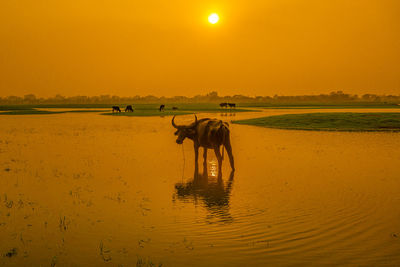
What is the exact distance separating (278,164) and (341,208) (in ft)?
22.5

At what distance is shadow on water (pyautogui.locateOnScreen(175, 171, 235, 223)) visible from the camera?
9.61 meters

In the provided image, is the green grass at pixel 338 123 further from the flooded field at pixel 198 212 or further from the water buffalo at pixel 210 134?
the water buffalo at pixel 210 134

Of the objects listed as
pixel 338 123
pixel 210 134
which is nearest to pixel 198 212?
pixel 210 134

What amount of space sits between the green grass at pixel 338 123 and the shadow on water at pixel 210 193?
76.4 feet

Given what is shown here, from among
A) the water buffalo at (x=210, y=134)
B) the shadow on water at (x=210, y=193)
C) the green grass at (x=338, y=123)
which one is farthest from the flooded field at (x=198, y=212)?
the green grass at (x=338, y=123)

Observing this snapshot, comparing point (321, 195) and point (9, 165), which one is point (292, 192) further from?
point (9, 165)

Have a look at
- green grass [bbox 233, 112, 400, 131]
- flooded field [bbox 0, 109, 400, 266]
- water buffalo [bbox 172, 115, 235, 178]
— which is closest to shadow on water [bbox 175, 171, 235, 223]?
flooded field [bbox 0, 109, 400, 266]

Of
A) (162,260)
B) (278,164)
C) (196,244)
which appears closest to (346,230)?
(196,244)

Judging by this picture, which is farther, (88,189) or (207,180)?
(207,180)

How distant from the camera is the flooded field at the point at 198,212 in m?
6.94

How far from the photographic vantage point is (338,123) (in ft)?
124

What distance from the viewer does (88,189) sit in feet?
39.6

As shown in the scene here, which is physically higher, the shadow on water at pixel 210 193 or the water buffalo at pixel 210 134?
the water buffalo at pixel 210 134

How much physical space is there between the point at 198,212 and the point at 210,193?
215cm
